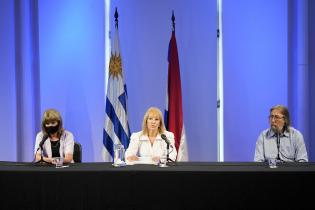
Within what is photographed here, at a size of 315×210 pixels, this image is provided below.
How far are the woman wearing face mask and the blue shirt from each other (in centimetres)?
196

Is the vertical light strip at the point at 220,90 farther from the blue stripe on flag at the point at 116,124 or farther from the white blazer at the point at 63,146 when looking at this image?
the white blazer at the point at 63,146

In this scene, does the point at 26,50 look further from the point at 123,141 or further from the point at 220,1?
the point at 220,1

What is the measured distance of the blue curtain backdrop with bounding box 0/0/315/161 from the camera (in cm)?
514

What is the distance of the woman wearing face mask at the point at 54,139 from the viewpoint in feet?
12.9

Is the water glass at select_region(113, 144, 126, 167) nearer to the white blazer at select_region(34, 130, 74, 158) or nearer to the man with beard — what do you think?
the white blazer at select_region(34, 130, 74, 158)

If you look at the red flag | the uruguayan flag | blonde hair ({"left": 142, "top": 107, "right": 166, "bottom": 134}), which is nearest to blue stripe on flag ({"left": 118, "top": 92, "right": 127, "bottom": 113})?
the uruguayan flag

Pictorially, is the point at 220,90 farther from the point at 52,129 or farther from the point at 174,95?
the point at 52,129

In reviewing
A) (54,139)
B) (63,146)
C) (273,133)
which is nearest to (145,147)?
(63,146)

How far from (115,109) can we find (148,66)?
2.77 ft

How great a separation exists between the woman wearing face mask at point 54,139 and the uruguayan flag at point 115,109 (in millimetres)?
1012

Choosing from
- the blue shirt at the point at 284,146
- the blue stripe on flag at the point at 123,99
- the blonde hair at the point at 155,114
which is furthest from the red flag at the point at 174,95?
the blue shirt at the point at 284,146

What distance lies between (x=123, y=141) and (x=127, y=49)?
4.42ft

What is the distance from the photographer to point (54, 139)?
4027 millimetres
